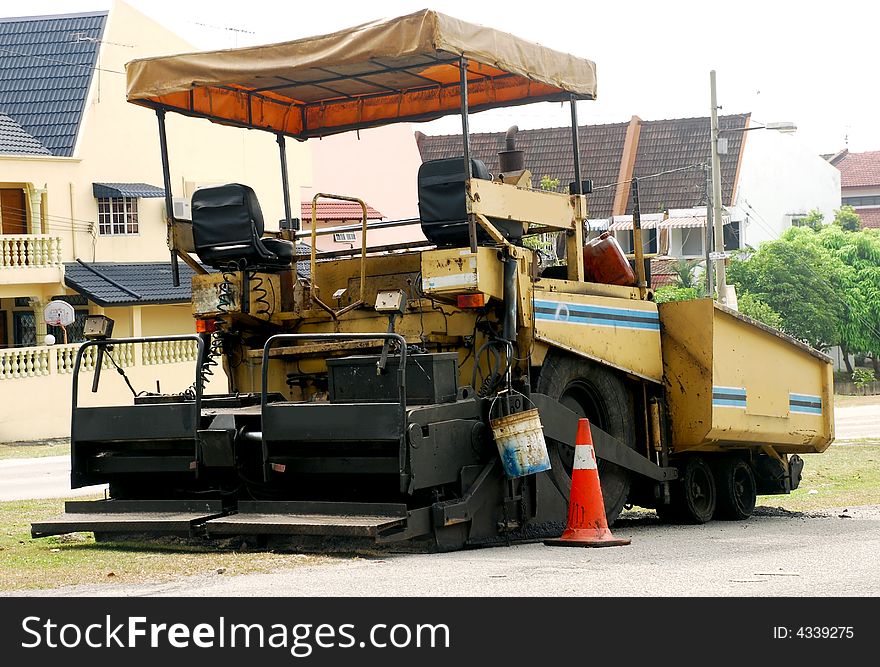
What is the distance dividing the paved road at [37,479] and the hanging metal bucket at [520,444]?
6295 millimetres

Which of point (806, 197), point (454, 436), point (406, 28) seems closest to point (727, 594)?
point (454, 436)

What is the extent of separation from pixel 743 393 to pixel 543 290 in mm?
2349

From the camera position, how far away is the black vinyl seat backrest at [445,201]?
31.0 ft

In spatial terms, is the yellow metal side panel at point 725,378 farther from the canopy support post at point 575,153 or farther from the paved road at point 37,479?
the paved road at point 37,479

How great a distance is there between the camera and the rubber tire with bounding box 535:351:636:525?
9.88 meters

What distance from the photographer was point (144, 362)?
106ft

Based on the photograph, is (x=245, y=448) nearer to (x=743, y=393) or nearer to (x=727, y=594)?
(x=727, y=594)

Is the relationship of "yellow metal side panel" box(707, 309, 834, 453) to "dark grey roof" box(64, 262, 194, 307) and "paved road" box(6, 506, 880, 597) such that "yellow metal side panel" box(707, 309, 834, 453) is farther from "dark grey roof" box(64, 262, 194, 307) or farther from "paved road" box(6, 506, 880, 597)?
"dark grey roof" box(64, 262, 194, 307)

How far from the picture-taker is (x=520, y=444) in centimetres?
904

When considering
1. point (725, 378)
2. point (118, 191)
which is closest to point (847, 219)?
point (118, 191)

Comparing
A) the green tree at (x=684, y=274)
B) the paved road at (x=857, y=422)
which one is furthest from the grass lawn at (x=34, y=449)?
the green tree at (x=684, y=274)

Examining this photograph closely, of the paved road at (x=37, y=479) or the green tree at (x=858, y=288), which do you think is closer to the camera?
the paved road at (x=37, y=479)

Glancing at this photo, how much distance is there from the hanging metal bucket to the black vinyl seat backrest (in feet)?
4.17

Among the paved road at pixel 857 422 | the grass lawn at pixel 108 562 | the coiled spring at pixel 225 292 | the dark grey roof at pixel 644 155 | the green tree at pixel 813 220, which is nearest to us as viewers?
the grass lawn at pixel 108 562
